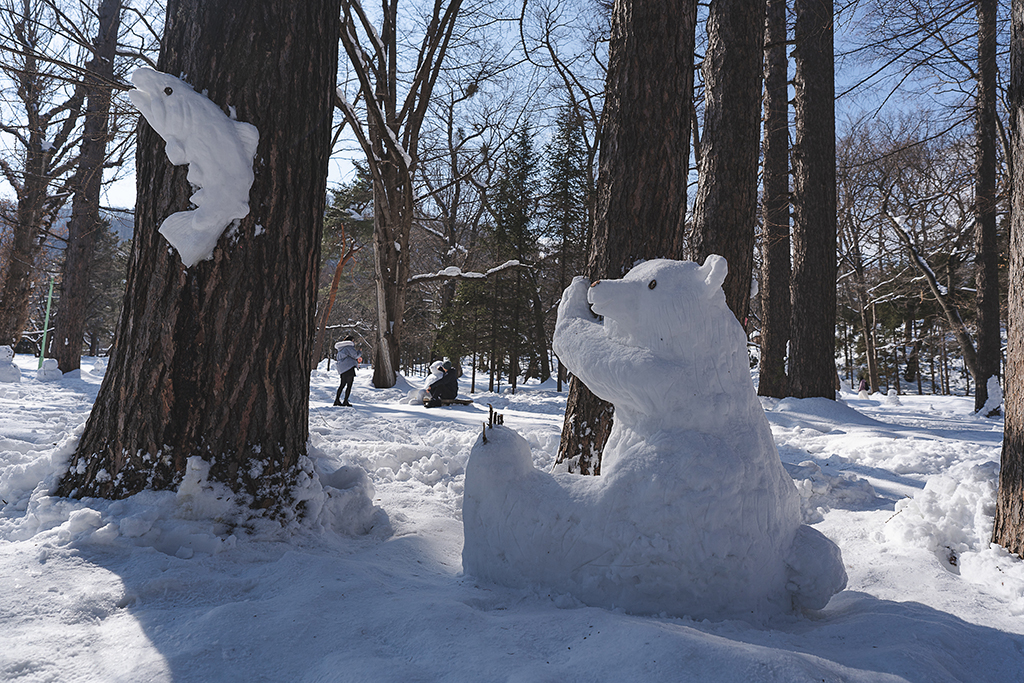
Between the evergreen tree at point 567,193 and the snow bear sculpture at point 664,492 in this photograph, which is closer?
the snow bear sculpture at point 664,492

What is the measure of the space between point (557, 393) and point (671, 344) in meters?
14.6

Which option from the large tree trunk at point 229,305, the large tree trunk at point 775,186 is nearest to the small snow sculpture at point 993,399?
the large tree trunk at point 775,186

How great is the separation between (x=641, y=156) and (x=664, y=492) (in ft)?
8.08

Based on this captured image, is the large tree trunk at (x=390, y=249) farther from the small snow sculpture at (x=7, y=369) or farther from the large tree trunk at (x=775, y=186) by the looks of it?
the large tree trunk at (x=775, y=186)

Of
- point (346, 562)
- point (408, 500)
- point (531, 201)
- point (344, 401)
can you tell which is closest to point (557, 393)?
point (531, 201)

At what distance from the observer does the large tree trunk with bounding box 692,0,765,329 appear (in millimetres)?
5398

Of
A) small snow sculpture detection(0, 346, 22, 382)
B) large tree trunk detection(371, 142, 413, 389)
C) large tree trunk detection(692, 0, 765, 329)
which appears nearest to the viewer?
large tree trunk detection(692, 0, 765, 329)

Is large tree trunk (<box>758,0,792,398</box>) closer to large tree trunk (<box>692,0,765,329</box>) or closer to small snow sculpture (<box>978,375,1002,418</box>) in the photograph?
small snow sculpture (<box>978,375,1002,418</box>)

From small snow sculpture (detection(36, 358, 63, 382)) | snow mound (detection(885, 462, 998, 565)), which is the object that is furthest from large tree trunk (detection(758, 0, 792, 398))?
small snow sculpture (detection(36, 358, 63, 382))

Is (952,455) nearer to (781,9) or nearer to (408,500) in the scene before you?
(408,500)

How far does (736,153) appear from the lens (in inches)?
218

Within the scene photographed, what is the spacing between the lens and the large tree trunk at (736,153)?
540 centimetres

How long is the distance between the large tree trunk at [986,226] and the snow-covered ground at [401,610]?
33.5 ft

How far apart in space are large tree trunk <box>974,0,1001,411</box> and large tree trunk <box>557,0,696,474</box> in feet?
30.7
